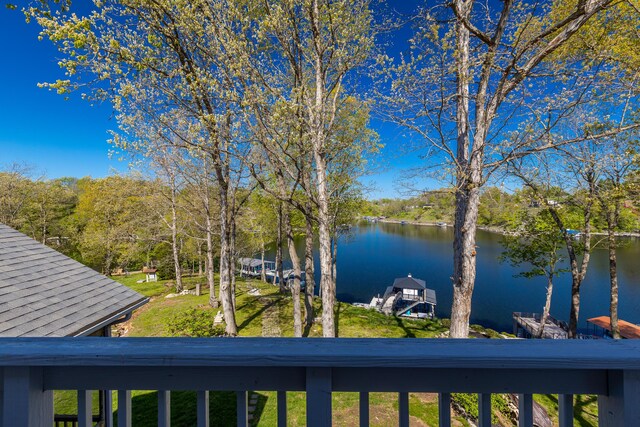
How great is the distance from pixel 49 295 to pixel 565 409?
5.76 meters

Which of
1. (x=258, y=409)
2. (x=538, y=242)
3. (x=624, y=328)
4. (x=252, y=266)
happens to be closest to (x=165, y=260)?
(x=252, y=266)

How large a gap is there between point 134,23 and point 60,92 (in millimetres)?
2206

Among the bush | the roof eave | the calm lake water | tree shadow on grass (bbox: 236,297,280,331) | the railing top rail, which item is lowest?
the calm lake water

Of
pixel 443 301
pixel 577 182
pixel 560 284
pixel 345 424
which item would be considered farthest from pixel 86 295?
pixel 560 284

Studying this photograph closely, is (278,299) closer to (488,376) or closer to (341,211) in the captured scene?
(341,211)

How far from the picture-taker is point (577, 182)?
8164mm

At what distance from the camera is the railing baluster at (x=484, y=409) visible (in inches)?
33.6

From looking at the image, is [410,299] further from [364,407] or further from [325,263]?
[364,407]

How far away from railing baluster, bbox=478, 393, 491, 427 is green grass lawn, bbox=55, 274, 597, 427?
0.56 meters

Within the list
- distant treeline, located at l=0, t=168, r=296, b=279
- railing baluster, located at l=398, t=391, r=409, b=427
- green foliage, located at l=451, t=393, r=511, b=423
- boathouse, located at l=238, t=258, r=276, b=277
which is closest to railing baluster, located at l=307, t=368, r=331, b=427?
railing baluster, located at l=398, t=391, r=409, b=427

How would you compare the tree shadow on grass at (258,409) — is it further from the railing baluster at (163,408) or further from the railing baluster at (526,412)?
the railing baluster at (526,412)

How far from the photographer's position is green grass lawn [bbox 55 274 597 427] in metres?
3.94

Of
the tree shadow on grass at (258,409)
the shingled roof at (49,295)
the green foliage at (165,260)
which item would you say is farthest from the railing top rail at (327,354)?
the green foliage at (165,260)

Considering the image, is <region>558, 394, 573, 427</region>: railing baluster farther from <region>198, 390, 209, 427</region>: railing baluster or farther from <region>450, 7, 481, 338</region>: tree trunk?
<region>450, 7, 481, 338</region>: tree trunk
